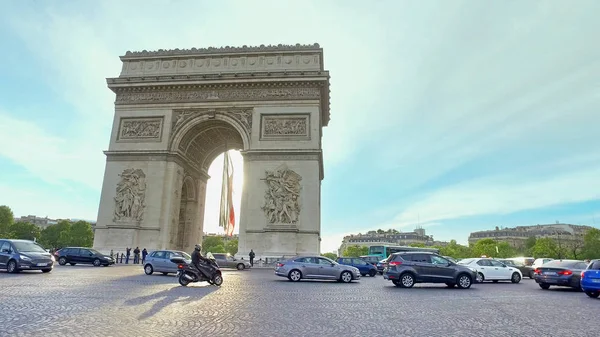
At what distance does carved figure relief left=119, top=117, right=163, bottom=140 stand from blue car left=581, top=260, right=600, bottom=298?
26472mm

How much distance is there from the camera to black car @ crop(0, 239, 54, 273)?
1476 centimetres

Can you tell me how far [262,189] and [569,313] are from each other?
20.1m

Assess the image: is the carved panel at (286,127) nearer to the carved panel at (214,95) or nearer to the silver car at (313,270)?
the carved panel at (214,95)

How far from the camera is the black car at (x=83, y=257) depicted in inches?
898

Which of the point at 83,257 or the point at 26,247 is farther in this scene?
the point at 83,257

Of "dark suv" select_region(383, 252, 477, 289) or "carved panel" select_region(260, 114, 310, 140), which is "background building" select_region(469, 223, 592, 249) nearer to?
"carved panel" select_region(260, 114, 310, 140)

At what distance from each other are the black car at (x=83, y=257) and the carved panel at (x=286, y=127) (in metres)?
12.9

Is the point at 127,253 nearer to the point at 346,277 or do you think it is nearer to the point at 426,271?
the point at 346,277

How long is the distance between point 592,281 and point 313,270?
9.66 meters

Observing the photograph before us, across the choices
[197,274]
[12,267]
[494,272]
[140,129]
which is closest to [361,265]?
[494,272]

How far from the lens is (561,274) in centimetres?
1470

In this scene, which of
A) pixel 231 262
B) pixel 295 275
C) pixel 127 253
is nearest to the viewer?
pixel 295 275

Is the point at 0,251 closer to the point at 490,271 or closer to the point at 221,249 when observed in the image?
the point at 490,271

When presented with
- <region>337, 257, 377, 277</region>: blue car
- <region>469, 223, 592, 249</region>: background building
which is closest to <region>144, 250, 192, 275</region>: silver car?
<region>337, 257, 377, 277</region>: blue car
